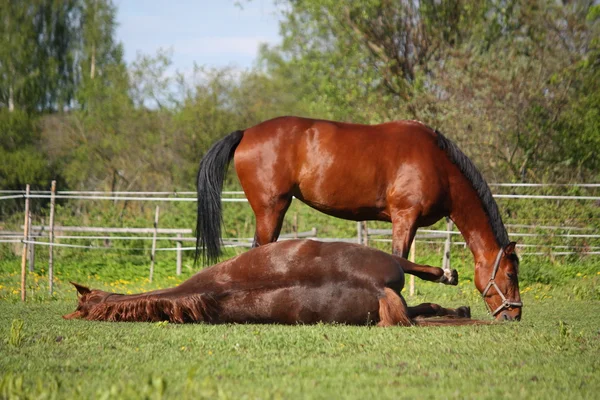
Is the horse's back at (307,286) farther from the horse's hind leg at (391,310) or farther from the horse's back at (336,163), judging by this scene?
the horse's back at (336,163)

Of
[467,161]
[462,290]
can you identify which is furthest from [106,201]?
[467,161]

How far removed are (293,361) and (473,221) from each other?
423 cm

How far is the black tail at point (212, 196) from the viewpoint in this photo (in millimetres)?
8398

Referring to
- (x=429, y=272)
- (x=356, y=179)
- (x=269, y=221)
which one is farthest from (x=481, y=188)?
(x=269, y=221)

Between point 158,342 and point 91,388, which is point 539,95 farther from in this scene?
point 91,388

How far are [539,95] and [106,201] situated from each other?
1238 centimetres

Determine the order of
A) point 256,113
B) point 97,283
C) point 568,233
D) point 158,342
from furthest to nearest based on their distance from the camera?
point 256,113, point 568,233, point 97,283, point 158,342

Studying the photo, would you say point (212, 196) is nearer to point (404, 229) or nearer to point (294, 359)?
point (404, 229)

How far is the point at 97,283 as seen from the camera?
1353 centimetres

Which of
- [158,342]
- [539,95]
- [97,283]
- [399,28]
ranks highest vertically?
[399,28]

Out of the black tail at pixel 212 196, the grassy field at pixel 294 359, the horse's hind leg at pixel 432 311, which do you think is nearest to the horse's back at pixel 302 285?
the grassy field at pixel 294 359

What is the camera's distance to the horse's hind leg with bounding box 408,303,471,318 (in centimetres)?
678

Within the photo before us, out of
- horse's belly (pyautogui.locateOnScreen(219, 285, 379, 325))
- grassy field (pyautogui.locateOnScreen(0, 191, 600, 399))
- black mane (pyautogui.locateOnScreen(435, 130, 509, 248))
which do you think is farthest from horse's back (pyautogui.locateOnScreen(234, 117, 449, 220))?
horse's belly (pyautogui.locateOnScreen(219, 285, 379, 325))

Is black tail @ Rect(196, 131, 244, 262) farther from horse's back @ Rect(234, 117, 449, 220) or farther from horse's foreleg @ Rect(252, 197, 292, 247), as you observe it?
horse's foreleg @ Rect(252, 197, 292, 247)
